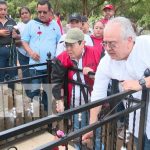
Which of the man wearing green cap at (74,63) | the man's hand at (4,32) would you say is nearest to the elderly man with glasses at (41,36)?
the man's hand at (4,32)

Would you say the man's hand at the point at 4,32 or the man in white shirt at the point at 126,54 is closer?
the man in white shirt at the point at 126,54

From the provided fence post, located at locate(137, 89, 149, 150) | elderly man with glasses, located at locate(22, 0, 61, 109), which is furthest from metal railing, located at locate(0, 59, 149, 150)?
elderly man with glasses, located at locate(22, 0, 61, 109)

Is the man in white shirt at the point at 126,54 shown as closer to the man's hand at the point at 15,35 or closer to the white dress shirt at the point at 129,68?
the white dress shirt at the point at 129,68

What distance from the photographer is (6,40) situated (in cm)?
534

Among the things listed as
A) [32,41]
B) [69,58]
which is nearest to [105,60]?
[69,58]

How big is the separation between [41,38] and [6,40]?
2.82 ft

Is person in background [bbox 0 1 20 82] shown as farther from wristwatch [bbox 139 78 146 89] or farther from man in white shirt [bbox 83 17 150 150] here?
wristwatch [bbox 139 78 146 89]

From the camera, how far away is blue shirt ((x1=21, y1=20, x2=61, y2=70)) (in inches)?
190

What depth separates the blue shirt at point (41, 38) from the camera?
4.82 m

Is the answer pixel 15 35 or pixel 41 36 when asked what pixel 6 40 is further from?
pixel 41 36

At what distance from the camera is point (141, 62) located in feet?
7.87

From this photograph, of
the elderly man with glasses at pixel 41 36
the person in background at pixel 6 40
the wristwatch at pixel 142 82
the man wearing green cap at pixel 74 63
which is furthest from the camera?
the person in background at pixel 6 40

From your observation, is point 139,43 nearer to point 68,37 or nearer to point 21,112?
point 68,37

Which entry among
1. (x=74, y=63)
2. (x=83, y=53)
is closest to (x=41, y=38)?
(x=74, y=63)
